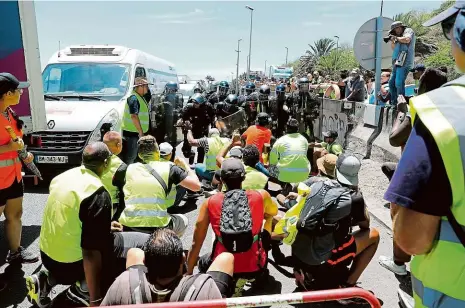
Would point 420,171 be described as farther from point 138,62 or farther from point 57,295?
point 138,62

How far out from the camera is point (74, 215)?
3018mm

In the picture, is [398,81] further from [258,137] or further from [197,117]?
[197,117]

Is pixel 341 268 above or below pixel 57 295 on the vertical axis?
above

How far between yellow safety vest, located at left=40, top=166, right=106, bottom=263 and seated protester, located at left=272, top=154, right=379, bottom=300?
1.76 metres

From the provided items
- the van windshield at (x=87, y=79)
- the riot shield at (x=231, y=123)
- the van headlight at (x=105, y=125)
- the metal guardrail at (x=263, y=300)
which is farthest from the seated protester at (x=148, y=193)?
the riot shield at (x=231, y=123)

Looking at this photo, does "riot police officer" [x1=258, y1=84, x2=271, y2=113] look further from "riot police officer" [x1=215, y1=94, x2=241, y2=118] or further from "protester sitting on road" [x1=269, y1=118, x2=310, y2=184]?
"protester sitting on road" [x1=269, y1=118, x2=310, y2=184]

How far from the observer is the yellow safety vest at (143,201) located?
380 centimetres

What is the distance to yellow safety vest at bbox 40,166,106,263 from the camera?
3010 millimetres

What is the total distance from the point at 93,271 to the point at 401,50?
636cm

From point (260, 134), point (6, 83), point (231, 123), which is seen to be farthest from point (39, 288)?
point (231, 123)

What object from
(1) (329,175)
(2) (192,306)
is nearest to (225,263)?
(2) (192,306)

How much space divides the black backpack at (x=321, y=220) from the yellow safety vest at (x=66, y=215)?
1730 millimetres

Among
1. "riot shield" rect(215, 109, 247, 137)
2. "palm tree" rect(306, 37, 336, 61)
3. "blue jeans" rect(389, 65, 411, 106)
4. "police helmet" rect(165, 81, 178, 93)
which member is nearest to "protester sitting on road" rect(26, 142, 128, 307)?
"blue jeans" rect(389, 65, 411, 106)

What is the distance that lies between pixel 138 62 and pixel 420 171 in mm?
8704
